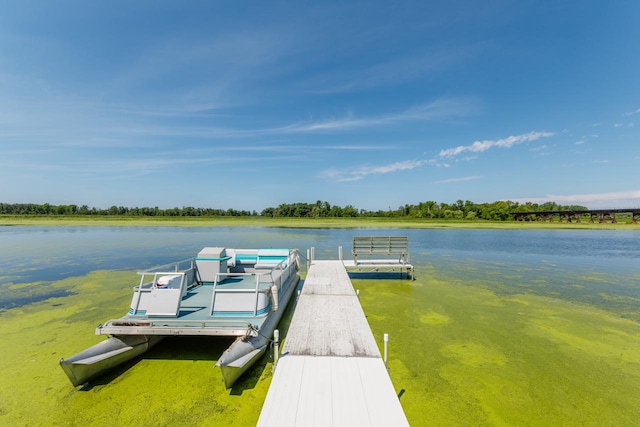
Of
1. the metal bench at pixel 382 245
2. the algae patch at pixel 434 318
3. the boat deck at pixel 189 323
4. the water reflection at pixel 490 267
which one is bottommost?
the algae patch at pixel 434 318

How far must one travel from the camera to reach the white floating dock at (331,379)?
3133mm

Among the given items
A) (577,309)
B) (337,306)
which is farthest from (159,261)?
(577,309)

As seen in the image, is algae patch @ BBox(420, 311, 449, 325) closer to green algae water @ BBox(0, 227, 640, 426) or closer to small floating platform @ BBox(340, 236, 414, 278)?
green algae water @ BBox(0, 227, 640, 426)

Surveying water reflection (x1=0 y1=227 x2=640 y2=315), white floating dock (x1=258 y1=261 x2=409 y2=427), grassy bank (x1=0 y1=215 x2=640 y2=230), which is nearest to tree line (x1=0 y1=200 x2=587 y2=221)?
grassy bank (x1=0 y1=215 x2=640 y2=230)

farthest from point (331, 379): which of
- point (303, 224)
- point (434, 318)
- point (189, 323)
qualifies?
point (303, 224)

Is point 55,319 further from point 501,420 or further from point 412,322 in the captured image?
point 501,420

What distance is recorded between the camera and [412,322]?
7535 mm

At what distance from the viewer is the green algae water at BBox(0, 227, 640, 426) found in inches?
161

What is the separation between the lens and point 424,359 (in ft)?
18.3

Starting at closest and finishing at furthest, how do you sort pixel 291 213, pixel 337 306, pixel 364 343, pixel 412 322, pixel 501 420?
pixel 501 420 < pixel 364 343 < pixel 337 306 < pixel 412 322 < pixel 291 213

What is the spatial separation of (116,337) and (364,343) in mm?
4660

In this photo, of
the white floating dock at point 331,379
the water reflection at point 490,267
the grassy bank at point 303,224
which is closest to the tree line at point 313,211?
the grassy bank at point 303,224

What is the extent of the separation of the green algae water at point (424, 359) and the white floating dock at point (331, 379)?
786mm

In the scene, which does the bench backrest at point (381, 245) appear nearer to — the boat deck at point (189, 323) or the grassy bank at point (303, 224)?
the boat deck at point (189, 323)
